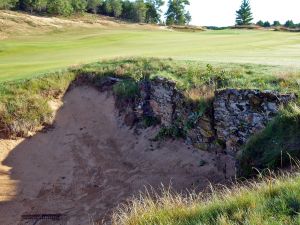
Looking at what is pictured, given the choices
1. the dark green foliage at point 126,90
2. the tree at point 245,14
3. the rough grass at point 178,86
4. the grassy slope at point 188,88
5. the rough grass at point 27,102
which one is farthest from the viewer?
the tree at point 245,14

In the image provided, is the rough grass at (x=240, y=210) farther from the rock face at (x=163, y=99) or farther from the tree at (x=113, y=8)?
the tree at (x=113, y=8)

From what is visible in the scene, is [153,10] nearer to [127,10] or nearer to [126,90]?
[127,10]

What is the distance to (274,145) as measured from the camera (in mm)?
9492

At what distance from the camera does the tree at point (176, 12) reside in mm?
102688

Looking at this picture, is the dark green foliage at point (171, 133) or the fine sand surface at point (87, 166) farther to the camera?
the dark green foliage at point (171, 133)

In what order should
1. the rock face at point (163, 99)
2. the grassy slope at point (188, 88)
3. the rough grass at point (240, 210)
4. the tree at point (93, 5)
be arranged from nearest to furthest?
1. the rough grass at point (240, 210)
2. the grassy slope at point (188, 88)
3. the rock face at point (163, 99)
4. the tree at point (93, 5)

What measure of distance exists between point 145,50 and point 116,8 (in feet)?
216

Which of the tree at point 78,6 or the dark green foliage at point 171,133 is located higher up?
the tree at point 78,6

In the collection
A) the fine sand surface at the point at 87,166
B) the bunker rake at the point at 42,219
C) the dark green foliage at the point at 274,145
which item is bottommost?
the bunker rake at the point at 42,219

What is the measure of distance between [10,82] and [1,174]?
4587mm

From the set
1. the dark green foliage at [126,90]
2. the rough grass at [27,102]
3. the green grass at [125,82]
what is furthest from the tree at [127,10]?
the dark green foliage at [126,90]

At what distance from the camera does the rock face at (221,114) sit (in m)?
10.9

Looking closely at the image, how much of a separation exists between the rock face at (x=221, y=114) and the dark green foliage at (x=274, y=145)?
2.29 feet

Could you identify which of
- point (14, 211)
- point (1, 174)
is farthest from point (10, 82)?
point (14, 211)
